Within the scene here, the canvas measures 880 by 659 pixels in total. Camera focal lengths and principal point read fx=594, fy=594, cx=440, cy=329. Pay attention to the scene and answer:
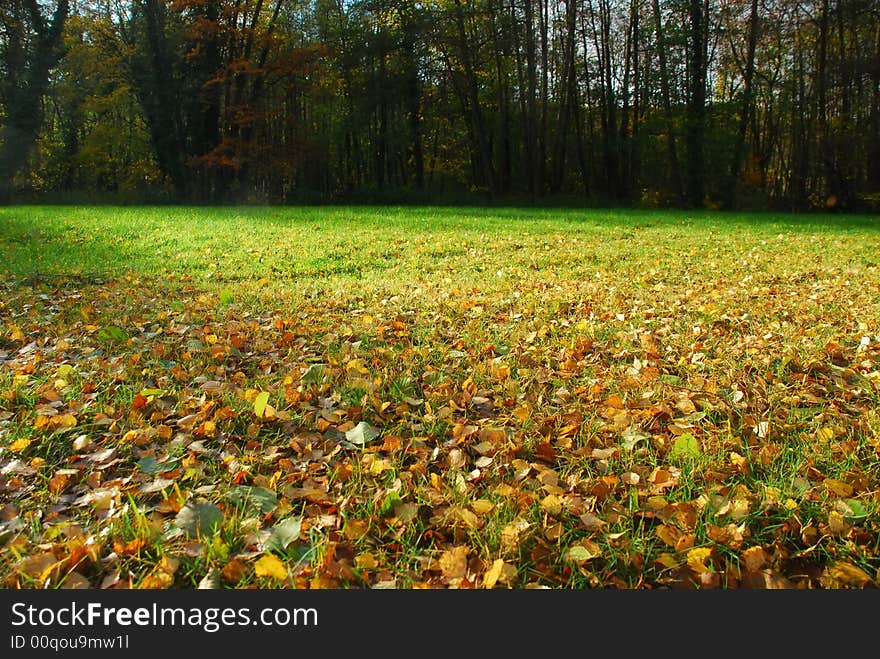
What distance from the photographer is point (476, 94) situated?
22766 millimetres

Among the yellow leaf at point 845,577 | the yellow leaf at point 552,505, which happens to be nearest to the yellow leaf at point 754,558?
the yellow leaf at point 845,577

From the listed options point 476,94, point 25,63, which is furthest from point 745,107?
point 25,63

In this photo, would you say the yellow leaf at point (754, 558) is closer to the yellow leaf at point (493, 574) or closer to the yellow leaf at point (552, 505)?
the yellow leaf at point (552, 505)

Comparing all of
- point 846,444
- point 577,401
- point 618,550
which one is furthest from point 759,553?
point 577,401

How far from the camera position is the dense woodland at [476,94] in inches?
787

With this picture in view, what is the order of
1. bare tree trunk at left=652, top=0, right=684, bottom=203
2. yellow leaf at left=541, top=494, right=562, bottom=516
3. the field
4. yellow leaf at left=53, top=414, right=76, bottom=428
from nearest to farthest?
the field < yellow leaf at left=541, top=494, right=562, bottom=516 < yellow leaf at left=53, top=414, right=76, bottom=428 < bare tree trunk at left=652, top=0, right=684, bottom=203

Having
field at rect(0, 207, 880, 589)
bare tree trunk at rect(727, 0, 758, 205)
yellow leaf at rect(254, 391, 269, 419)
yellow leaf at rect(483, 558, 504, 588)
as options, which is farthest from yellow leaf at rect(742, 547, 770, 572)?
bare tree trunk at rect(727, 0, 758, 205)

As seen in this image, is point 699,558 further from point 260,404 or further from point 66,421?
point 66,421

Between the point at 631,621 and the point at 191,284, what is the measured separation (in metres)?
5.50

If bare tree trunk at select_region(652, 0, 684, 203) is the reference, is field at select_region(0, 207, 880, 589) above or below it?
below

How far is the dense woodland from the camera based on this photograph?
787 inches

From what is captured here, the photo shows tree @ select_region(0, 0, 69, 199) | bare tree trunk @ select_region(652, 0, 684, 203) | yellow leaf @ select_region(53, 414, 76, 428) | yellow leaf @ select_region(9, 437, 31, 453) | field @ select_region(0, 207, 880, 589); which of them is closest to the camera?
field @ select_region(0, 207, 880, 589)

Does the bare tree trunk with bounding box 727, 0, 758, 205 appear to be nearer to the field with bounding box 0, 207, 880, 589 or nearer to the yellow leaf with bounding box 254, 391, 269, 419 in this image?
the field with bounding box 0, 207, 880, 589

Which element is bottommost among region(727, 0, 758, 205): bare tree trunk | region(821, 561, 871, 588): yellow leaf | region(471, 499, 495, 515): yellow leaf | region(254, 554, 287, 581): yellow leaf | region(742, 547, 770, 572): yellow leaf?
region(821, 561, 871, 588): yellow leaf
